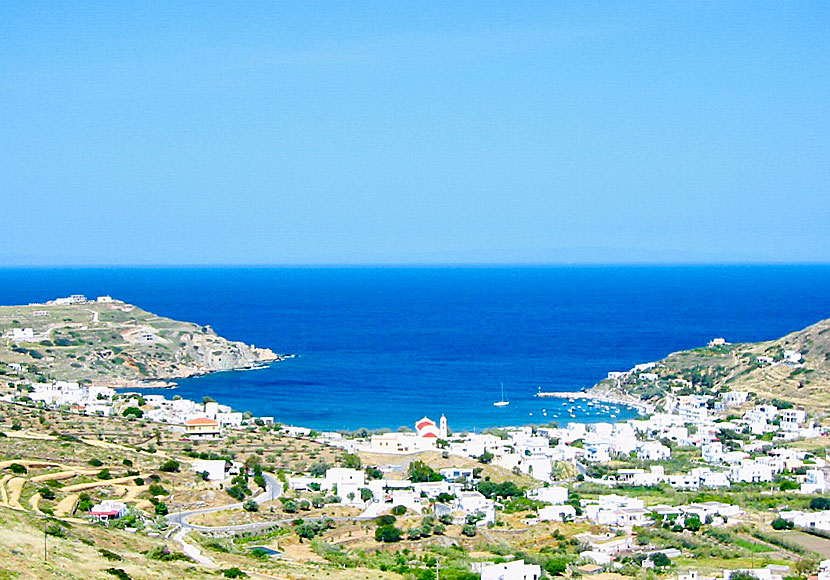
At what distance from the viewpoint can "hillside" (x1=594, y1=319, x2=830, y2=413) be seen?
76.8 m

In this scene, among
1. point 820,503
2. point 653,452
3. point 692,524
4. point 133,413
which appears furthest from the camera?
point 133,413

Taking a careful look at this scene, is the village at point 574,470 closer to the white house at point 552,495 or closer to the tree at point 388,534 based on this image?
the white house at point 552,495

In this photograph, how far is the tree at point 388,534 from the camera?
36.9 metres

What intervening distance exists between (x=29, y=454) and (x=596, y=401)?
151ft

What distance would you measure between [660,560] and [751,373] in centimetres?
4986

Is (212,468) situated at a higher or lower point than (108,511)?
lower

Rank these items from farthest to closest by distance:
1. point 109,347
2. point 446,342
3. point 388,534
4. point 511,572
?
point 446,342 < point 109,347 < point 388,534 < point 511,572

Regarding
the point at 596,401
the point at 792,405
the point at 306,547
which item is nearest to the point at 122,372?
the point at 596,401

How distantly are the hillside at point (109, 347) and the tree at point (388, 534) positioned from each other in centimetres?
5484

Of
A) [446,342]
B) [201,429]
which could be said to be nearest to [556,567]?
[201,429]

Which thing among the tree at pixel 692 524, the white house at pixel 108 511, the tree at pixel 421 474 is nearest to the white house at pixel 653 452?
the tree at pixel 421 474

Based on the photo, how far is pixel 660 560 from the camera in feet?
115

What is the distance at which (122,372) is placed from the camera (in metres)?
95.0

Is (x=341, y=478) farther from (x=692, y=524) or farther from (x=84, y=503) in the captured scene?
(x=692, y=524)
